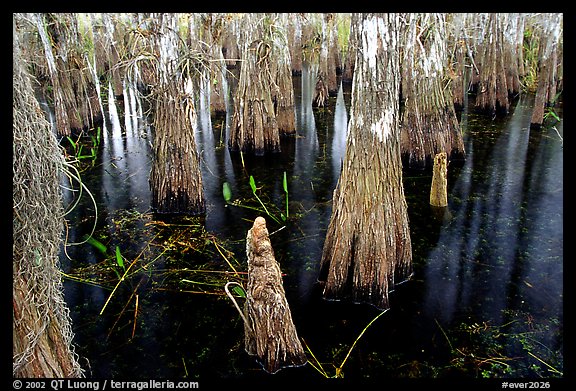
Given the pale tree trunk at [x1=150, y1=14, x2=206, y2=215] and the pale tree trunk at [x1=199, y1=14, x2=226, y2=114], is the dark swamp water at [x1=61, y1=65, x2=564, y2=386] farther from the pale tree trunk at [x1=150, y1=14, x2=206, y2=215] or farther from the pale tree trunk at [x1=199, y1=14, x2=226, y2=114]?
the pale tree trunk at [x1=199, y1=14, x2=226, y2=114]

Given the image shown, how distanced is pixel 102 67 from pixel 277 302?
16541mm

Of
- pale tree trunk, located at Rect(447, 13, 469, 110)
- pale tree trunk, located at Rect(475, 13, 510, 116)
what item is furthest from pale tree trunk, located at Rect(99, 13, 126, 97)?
pale tree trunk, located at Rect(475, 13, 510, 116)

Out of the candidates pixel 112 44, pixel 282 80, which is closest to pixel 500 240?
pixel 282 80

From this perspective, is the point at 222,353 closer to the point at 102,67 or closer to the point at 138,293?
the point at 138,293

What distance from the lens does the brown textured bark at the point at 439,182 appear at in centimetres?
699

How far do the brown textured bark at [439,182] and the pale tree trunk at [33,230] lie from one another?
5397 mm

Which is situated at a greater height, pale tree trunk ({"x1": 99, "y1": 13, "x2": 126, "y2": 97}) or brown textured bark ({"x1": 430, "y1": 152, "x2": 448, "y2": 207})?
pale tree trunk ({"x1": 99, "y1": 13, "x2": 126, "y2": 97})

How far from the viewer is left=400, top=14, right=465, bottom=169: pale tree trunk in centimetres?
844

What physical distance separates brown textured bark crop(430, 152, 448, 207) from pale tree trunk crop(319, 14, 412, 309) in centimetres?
221

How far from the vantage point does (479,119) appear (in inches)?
500

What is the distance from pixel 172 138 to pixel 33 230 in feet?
13.3

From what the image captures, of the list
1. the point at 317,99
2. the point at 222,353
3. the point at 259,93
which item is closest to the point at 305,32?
the point at 317,99

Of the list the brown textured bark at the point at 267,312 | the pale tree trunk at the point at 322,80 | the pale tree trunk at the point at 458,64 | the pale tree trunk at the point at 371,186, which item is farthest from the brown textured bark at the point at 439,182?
the pale tree trunk at the point at 322,80

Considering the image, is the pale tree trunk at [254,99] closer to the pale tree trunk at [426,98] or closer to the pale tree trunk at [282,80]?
the pale tree trunk at [282,80]
